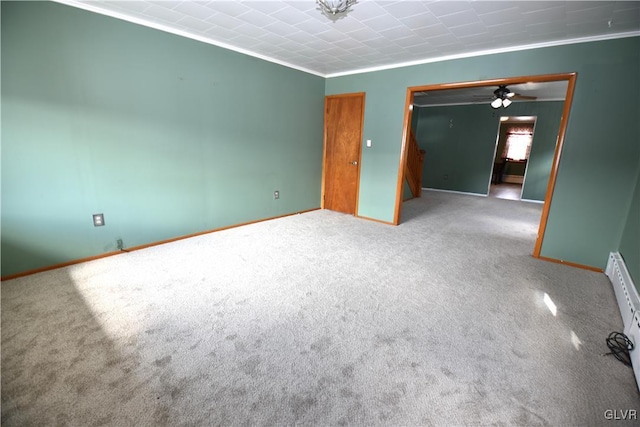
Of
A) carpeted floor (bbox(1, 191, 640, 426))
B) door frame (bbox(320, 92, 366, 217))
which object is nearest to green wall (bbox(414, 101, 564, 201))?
door frame (bbox(320, 92, 366, 217))

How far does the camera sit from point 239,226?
4215 mm

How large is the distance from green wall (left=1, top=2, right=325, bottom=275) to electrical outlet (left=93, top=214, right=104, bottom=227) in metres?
0.04

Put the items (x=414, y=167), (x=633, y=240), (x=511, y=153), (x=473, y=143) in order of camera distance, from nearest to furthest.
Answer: (x=633, y=240), (x=414, y=167), (x=473, y=143), (x=511, y=153)

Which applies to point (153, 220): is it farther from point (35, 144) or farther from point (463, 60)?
point (463, 60)

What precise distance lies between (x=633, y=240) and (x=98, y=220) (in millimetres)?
5123

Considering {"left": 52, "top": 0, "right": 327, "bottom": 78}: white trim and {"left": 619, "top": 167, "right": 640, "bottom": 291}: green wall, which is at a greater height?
{"left": 52, "top": 0, "right": 327, "bottom": 78}: white trim

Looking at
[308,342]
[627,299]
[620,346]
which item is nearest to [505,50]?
[627,299]

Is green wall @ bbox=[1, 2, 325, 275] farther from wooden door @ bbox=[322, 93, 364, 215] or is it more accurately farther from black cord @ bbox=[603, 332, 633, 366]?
black cord @ bbox=[603, 332, 633, 366]

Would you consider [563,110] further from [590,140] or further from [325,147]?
[325,147]

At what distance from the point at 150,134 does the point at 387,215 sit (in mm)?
3505

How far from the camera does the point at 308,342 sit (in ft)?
5.95

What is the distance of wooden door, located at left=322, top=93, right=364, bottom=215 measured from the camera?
4.83 metres

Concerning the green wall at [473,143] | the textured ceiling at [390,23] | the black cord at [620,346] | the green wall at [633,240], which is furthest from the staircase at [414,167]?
the black cord at [620,346]

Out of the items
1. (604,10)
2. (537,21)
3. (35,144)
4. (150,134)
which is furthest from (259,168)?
(604,10)
